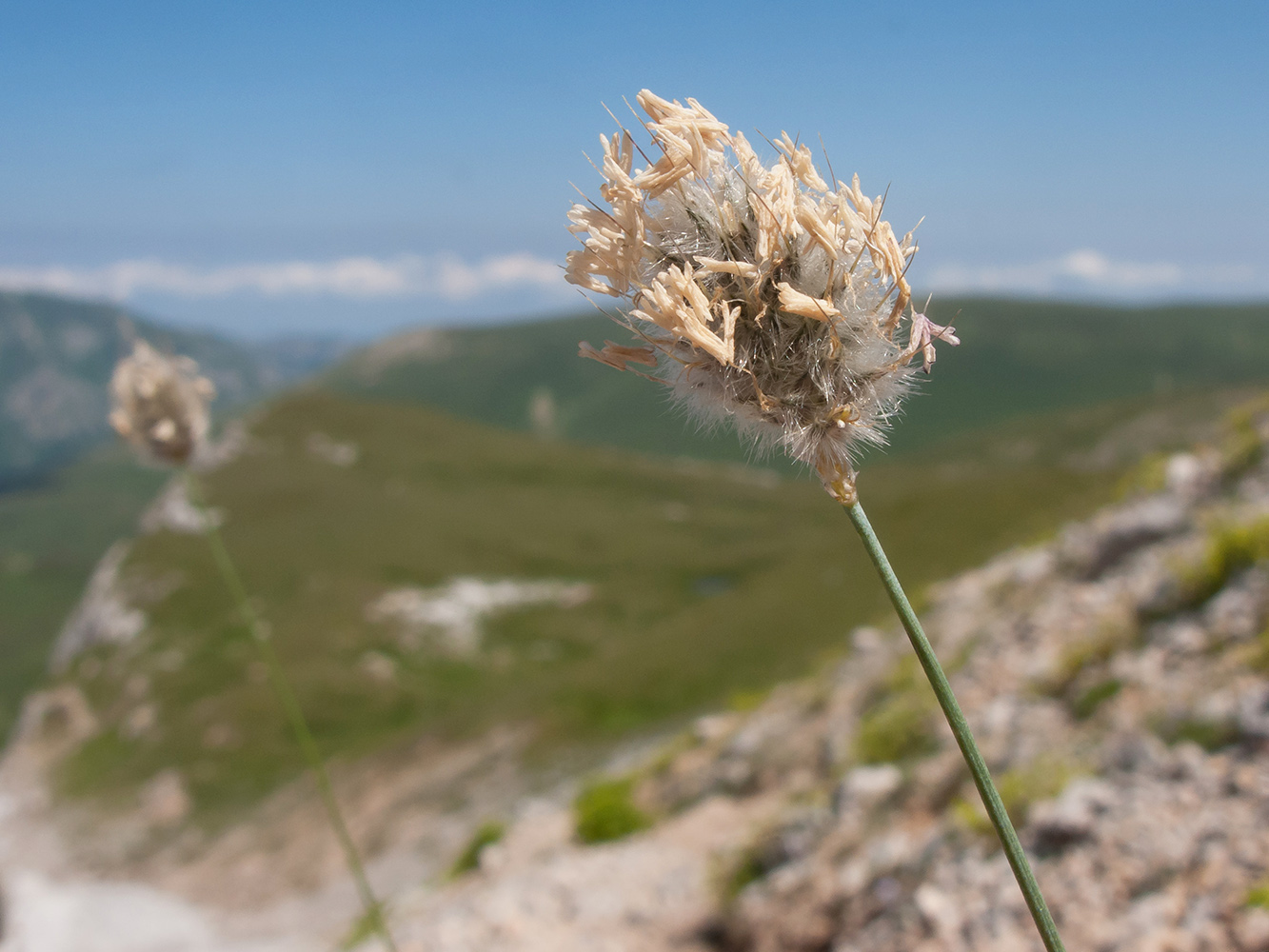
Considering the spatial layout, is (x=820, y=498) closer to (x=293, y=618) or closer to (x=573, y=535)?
(x=573, y=535)

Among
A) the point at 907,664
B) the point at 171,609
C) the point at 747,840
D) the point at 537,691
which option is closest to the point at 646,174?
the point at 747,840

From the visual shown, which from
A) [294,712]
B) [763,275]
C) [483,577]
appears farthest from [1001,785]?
[483,577]

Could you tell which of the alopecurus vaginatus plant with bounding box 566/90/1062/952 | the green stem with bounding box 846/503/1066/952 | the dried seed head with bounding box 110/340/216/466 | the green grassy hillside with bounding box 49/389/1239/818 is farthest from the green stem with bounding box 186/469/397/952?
the green grassy hillside with bounding box 49/389/1239/818

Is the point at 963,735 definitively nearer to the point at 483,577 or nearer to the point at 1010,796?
the point at 1010,796

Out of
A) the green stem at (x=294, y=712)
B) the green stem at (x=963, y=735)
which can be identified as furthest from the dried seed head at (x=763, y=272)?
the green stem at (x=294, y=712)

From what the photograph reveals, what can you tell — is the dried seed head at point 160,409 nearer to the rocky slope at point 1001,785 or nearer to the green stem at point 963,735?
the rocky slope at point 1001,785

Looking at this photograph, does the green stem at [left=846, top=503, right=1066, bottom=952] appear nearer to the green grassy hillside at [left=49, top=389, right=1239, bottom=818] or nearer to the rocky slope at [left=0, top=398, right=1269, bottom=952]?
the rocky slope at [left=0, top=398, right=1269, bottom=952]
